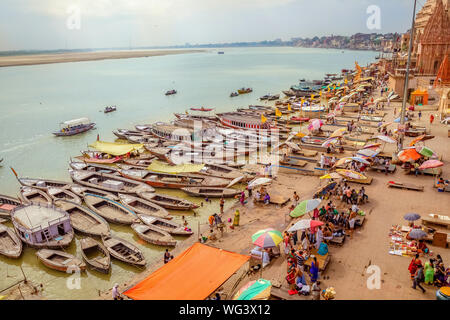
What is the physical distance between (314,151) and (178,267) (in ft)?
72.5

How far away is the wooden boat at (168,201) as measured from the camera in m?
22.4

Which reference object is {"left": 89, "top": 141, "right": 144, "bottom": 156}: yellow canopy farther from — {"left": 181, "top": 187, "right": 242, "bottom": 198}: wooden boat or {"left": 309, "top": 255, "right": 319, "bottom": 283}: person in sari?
{"left": 309, "top": 255, "right": 319, "bottom": 283}: person in sari

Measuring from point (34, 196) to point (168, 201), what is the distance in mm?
10857

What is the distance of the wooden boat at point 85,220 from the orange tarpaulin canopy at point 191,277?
319 inches

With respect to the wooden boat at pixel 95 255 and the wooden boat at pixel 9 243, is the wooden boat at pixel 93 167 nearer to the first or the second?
the wooden boat at pixel 9 243

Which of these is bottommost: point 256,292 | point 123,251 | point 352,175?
point 123,251

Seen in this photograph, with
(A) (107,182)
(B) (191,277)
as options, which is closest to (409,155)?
(B) (191,277)

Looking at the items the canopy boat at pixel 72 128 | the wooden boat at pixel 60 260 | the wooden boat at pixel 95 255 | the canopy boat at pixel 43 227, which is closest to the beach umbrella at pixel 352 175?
the wooden boat at pixel 95 255

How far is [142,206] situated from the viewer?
22.9m

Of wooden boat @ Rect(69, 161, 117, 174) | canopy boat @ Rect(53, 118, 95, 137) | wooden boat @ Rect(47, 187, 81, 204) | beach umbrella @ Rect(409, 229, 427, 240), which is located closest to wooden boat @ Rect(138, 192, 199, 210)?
wooden boat @ Rect(47, 187, 81, 204)

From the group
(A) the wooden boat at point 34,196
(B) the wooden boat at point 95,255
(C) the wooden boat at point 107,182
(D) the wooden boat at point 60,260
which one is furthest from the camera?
(C) the wooden boat at point 107,182

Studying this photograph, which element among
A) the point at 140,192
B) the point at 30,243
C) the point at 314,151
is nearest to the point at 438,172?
the point at 314,151

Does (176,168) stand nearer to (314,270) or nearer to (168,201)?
(168,201)

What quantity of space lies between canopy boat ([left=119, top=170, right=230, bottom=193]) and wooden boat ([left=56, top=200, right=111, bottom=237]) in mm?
6108
